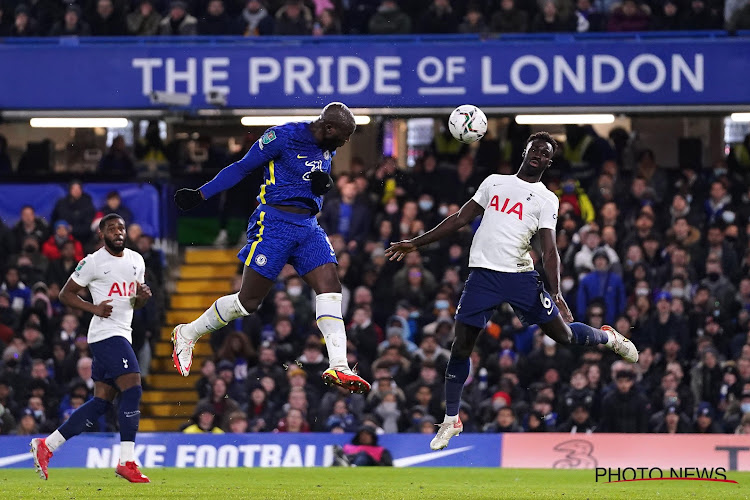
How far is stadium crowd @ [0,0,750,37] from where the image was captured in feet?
70.5

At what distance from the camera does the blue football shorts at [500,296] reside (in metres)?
12.0

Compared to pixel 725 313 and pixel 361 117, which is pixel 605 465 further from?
pixel 361 117

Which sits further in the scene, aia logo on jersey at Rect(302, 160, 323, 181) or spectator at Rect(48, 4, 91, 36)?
spectator at Rect(48, 4, 91, 36)

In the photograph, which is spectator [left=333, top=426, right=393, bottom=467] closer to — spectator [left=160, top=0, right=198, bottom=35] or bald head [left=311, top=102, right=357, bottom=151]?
bald head [left=311, top=102, right=357, bottom=151]

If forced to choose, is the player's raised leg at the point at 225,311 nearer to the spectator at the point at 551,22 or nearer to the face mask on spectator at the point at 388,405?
the face mask on spectator at the point at 388,405

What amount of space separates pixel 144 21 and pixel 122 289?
359 inches

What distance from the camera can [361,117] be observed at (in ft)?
69.1

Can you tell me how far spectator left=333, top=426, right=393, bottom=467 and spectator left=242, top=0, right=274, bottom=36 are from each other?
7.01 m

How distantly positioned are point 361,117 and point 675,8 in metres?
4.87

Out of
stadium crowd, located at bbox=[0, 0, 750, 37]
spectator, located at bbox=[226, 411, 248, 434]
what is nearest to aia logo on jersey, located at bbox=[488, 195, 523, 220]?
spectator, located at bbox=[226, 411, 248, 434]

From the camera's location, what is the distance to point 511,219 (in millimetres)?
11977

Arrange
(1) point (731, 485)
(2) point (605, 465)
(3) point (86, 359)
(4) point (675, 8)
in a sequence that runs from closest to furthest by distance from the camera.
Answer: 1. (1) point (731, 485)
2. (2) point (605, 465)
3. (3) point (86, 359)
4. (4) point (675, 8)

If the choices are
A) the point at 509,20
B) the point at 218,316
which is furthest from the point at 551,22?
the point at 218,316

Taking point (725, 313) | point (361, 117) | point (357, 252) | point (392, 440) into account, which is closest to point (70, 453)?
point (392, 440)
